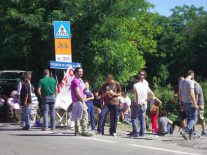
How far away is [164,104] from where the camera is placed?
26438 millimetres

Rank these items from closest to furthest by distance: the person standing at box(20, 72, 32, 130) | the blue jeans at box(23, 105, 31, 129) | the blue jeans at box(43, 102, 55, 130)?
the blue jeans at box(43, 102, 55, 130)
the blue jeans at box(23, 105, 31, 129)
the person standing at box(20, 72, 32, 130)

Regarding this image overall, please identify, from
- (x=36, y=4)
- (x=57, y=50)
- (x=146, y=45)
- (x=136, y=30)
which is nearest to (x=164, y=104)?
(x=36, y=4)

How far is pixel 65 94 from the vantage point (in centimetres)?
1675

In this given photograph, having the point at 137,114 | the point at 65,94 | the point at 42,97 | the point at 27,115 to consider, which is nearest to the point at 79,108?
the point at 137,114

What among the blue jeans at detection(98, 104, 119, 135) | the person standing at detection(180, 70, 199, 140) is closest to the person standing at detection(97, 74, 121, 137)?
the blue jeans at detection(98, 104, 119, 135)

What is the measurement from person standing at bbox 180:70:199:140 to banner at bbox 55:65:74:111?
3962 mm

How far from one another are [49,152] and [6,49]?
35.5ft

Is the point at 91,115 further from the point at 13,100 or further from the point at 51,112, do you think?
the point at 13,100

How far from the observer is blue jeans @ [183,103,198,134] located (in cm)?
1376

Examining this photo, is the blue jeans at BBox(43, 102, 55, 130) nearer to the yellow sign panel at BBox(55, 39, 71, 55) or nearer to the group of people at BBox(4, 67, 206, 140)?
the group of people at BBox(4, 67, 206, 140)

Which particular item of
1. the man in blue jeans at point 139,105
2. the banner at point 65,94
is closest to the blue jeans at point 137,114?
the man in blue jeans at point 139,105

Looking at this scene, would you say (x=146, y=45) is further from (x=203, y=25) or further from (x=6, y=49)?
(x=6, y=49)

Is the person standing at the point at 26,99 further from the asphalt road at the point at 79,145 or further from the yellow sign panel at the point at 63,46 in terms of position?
the yellow sign panel at the point at 63,46

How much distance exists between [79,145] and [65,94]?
4417 mm
